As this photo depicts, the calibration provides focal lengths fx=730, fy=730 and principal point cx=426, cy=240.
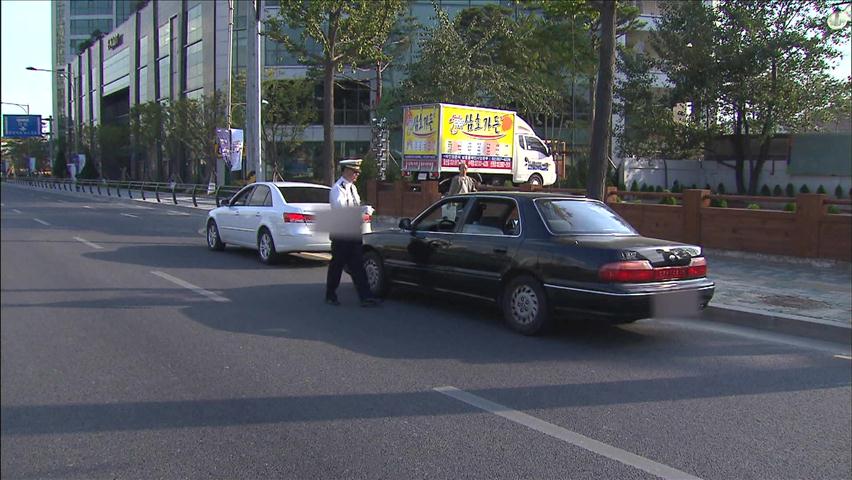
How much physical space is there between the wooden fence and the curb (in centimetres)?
459

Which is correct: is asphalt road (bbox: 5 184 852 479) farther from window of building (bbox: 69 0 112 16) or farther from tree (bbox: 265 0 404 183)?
tree (bbox: 265 0 404 183)

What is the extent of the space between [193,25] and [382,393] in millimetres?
58422

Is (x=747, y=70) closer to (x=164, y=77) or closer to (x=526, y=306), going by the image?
(x=526, y=306)

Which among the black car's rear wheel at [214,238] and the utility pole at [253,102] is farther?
the utility pole at [253,102]

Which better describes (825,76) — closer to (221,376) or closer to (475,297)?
(475,297)

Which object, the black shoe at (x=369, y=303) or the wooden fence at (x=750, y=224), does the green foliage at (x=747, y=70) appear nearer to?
the wooden fence at (x=750, y=224)

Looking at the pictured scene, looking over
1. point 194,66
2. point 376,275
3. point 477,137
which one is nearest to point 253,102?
point 477,137

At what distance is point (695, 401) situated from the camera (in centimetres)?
580

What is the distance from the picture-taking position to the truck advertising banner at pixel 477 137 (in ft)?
80.6

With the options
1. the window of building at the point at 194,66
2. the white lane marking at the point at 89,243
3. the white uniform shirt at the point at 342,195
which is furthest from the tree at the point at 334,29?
the window of building at the point at 194,66

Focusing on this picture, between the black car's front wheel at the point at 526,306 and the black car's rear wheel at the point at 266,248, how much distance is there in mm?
6033

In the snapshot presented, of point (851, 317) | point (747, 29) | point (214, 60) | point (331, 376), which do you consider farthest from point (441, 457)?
point (214, 60)

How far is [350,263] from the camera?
9.20 m

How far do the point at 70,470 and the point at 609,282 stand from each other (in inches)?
198
